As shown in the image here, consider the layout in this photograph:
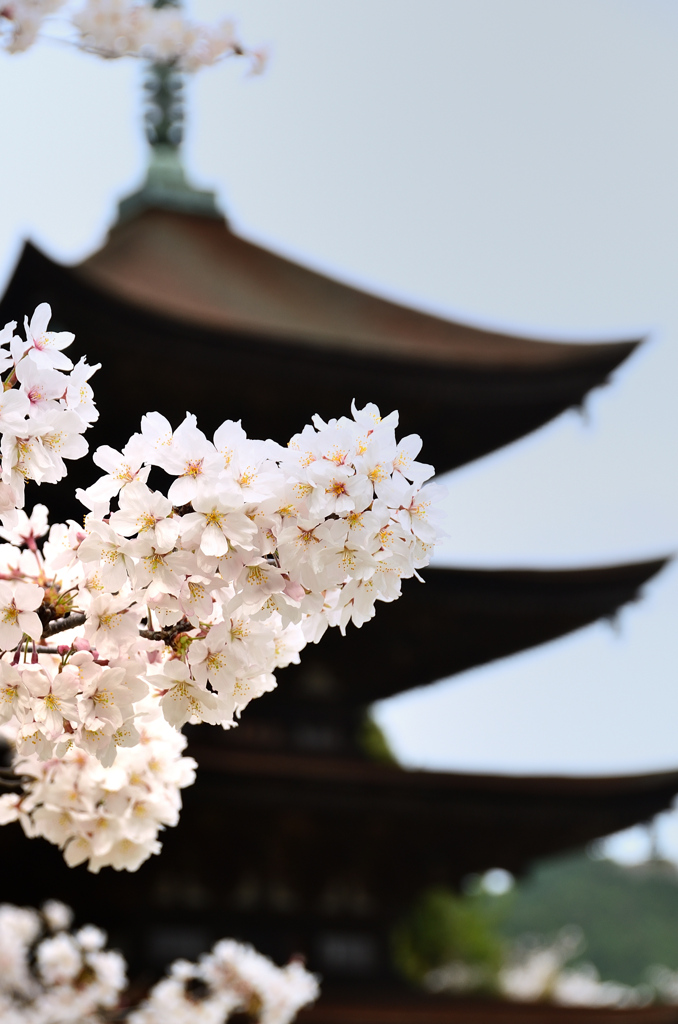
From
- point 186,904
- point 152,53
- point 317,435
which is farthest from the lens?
point 186,904

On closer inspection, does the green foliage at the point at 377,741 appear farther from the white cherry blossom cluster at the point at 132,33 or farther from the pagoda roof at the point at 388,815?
the white cherry blossom cluster at the point at 132,33

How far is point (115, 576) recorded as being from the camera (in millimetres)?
1897

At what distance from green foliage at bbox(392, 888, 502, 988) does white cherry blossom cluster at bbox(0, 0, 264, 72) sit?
61.7 ft

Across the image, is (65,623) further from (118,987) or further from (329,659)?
(329,659)

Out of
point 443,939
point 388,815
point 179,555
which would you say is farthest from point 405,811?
point 443,939

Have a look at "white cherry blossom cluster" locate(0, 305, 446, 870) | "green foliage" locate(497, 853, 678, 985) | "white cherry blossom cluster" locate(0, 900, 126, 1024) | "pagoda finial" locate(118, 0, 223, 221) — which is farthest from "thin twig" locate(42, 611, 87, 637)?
"green foliage" locate(497, 853, 678, 985)

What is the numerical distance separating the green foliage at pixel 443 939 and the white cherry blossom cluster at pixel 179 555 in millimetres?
19543

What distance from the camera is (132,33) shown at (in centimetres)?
357

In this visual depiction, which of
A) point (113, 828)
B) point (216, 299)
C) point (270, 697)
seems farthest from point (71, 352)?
point (113, 828)

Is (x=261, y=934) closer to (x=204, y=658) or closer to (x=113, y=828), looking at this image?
(x=113, y=828)

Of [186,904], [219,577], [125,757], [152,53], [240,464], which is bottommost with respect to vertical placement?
[186,904]

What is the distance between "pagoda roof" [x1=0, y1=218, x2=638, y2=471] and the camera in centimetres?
721

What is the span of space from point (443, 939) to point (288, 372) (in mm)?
17135

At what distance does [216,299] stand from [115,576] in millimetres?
6999
